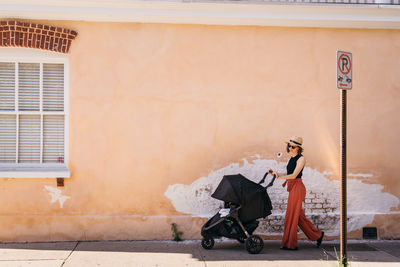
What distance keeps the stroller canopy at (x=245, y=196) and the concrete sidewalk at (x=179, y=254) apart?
613mm

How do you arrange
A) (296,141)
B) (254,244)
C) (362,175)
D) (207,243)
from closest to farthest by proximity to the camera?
(254,244)
(207,243)
(296,141)
(362,175)

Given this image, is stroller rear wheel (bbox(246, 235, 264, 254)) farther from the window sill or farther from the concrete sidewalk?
the window sill

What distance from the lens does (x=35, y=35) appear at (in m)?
7.01

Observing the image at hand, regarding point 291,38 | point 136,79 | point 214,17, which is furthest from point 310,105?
point 136,79

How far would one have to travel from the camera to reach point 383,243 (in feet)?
24.3

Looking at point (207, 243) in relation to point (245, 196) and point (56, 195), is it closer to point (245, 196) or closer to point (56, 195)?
point (245, 196)

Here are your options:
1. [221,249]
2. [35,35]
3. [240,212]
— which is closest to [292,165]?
[240,212]

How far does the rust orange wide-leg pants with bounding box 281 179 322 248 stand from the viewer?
22.4 feet

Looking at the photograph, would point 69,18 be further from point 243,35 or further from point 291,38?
point 291,38

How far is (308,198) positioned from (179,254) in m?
2.46

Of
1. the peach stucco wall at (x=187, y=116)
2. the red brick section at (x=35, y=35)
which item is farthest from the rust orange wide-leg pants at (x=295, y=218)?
the red brick section at (x=35, y=35)

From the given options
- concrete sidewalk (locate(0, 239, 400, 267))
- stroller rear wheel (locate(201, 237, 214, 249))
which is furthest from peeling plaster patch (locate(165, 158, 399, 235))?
stroller rear wheel (locate(201, 237, 214, 249))

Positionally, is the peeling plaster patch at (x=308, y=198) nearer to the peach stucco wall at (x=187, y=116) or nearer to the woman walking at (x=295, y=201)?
the peach stucco wall at (x=187, y=116)

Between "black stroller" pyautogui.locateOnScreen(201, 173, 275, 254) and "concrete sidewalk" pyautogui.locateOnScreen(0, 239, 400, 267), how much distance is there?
0.84ft
